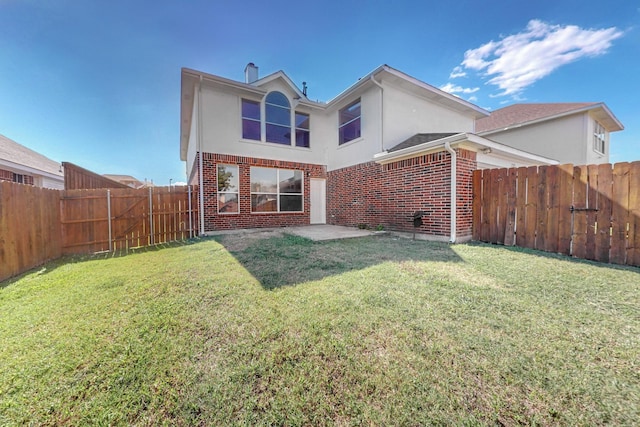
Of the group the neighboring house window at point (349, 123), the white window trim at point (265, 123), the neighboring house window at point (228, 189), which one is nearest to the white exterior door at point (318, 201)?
the white window trim at point (265, 123)

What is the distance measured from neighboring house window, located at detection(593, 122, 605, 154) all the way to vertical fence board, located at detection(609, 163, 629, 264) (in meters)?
11.7

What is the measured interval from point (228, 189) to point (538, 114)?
1666 cm

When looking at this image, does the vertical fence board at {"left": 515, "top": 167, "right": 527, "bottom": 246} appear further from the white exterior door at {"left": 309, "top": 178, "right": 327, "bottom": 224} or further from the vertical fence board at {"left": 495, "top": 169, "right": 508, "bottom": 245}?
the white exterior door at {"left": 309, "top": 178, "right": 327, "bottom": 224}

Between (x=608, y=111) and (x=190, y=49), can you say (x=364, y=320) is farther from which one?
(x=608, y=111)

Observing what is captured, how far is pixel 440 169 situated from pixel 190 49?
1005 cm

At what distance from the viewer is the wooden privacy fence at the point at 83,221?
4438 millimetres

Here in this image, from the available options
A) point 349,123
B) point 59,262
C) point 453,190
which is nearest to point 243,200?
point 59,262

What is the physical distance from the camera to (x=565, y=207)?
5.08 m

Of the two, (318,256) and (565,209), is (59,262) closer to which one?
(318,256)

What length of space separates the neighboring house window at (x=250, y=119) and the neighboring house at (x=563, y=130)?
13554 mm

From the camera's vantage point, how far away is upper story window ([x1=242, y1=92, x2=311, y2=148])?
9.80 meters

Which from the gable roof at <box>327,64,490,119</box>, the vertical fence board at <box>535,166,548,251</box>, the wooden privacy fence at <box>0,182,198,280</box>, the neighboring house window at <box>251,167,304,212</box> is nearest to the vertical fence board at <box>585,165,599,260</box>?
the vertical fence board at <box>535,166,548,251</box>

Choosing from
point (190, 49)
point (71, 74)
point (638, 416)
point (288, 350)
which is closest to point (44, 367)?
point (288, 350)

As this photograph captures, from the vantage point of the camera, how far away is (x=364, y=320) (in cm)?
242
